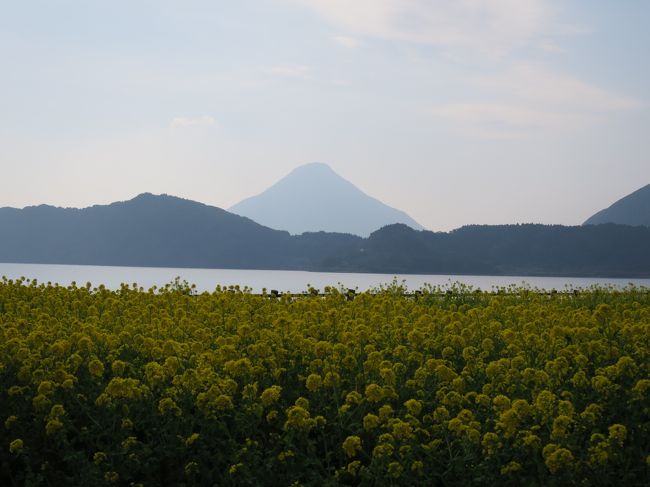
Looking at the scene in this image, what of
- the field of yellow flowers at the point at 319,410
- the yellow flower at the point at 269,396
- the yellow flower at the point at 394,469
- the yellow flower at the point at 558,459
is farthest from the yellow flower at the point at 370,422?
the yellow flower at the point at 558,459

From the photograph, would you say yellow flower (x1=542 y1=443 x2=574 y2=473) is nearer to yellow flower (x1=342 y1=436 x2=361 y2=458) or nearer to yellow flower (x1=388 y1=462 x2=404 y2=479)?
yellow flower (x1=388 y1=462 x2=404 y2=479)

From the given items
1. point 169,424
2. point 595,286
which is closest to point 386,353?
point 169,424

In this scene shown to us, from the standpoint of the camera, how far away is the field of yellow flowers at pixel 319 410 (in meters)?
7.25

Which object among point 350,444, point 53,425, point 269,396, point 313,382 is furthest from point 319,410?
point 53,425

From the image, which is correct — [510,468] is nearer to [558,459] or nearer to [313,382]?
[558,459]

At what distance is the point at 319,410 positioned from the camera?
8.29 metres

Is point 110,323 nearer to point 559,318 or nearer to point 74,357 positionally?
point 74,357

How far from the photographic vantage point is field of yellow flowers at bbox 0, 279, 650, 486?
725 centimetres

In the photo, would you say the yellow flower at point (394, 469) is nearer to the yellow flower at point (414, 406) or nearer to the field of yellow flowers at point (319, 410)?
the field of yellow flowers at point (319, 410)

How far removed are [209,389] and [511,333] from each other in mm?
4619

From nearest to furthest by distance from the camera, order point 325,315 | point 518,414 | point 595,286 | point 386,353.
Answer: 1. point 518,414
2. point 386,353
3. point 325,315
4. point 595,286

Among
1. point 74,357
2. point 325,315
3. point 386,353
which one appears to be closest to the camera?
point 74,357

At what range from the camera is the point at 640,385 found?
827 centimetres

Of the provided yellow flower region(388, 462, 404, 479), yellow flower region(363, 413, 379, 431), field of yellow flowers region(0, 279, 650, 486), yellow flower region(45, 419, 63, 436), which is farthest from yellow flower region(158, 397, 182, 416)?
yellow flower region(388, 462, 404, 479)
